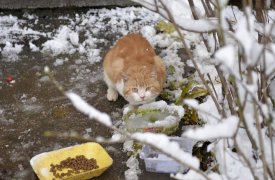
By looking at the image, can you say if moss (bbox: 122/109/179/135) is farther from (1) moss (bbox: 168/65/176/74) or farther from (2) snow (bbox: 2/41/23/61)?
(2) snow (bbox: 2/41/23/61)

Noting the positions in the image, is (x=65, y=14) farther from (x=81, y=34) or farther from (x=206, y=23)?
(x=206, y=23)

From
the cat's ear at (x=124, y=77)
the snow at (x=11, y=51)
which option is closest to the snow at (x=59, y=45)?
the snow at (x=11, y=51)

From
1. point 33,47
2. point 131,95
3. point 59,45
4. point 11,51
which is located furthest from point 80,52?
point 131,95

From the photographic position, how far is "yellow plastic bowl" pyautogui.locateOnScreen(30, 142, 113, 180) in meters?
3.29

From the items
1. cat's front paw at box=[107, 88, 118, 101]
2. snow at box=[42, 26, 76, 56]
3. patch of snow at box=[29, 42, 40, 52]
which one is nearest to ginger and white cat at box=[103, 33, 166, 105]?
cat's front paw at box=[107, 88, 118, 101]

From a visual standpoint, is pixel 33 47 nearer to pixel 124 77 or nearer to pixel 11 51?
pixel 11 51

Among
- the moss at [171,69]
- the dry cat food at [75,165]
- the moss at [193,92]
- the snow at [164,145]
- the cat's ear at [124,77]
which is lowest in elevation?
the dry cat food at [75,165]

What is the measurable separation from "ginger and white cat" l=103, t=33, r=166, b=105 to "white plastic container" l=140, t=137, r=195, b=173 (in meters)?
0.67

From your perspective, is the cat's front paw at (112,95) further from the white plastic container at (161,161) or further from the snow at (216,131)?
the snow at (216,131)

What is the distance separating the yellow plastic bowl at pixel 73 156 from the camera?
3291 mm

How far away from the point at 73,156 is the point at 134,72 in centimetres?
86

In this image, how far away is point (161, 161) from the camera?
3248 millimetres

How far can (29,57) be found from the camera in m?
4.90

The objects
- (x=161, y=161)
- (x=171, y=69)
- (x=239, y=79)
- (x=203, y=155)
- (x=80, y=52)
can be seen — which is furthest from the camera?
(x=80, y=52)
